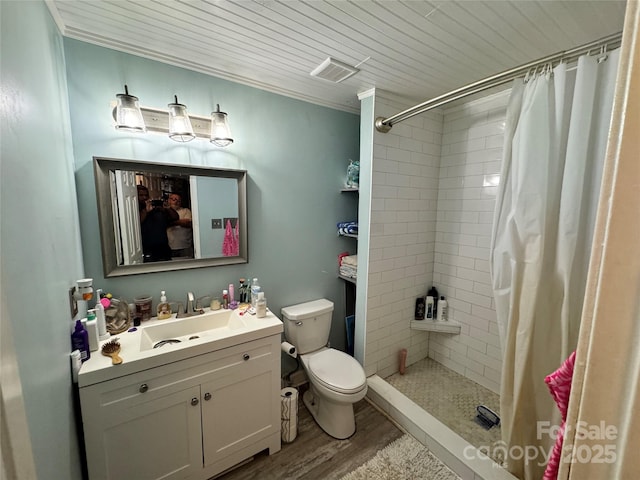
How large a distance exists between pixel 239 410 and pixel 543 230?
1.79m

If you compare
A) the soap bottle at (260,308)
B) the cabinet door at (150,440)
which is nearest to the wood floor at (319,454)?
the cabinet door at (150,440)

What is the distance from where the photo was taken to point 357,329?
6.92ft

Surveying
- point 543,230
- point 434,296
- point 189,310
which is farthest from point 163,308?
point 434,296

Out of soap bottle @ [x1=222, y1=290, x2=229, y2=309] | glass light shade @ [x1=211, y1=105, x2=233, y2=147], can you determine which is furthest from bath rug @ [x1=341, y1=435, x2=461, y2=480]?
glass light shade @ [x1=211, y1=105, x2=233, y2=147]

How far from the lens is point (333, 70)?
1533 millimetres

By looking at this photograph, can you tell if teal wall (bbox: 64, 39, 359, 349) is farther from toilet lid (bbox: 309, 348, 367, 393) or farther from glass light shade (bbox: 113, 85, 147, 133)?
toilet lid (bbox: 309, 348, 367, 393)

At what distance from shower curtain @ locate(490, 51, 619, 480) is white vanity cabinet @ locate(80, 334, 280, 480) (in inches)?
49.3

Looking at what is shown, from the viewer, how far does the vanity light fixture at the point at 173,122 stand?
4.23ft

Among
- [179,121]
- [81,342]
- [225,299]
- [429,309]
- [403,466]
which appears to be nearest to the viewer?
[81,342]

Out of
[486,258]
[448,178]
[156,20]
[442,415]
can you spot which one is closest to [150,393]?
[156,20]

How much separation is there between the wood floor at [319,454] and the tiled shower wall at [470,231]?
917mm

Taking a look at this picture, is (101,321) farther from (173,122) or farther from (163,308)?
(173,122)

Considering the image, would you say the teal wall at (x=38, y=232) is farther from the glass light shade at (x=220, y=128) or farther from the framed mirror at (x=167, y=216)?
the glass light shade at (x=220, y=128)

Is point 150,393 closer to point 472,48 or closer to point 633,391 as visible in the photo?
point 633,391
